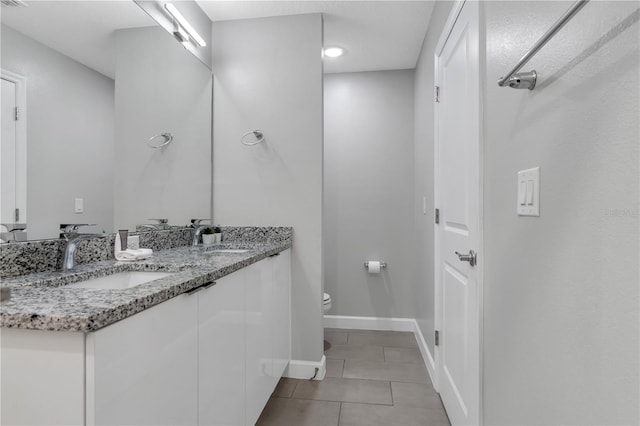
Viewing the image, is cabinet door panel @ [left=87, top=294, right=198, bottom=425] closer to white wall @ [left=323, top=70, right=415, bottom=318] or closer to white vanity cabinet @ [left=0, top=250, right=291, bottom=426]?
white vanity cabinet @ [left=0, top=250, right=291, bottom=426]

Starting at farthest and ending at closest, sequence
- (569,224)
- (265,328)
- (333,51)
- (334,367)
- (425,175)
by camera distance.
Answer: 1. (333,51)
2. (425,175)
3. (334,367)
4. (265,328)
5. (569,224)

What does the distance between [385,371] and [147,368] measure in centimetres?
194

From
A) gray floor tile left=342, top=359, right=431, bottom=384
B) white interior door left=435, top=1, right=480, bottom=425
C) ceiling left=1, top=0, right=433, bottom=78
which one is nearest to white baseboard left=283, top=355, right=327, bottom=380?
gray floor tile left=342, top=359, right=431, bottom=384

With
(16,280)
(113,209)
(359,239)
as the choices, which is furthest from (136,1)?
(359,239)

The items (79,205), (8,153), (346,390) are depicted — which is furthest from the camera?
(346,390)

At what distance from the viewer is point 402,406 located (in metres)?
2.00

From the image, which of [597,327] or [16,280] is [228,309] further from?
[597,327]

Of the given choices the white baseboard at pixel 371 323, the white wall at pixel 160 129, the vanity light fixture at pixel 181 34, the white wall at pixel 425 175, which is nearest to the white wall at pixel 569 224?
the white wall at pixel 425 175

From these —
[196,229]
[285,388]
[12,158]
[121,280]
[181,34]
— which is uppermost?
[181,34]

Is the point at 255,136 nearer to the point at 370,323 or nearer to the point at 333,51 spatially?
the point at 333,51

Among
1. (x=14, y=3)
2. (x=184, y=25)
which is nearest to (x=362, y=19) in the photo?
(x=184, y=25)

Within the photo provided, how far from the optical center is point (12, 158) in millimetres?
1113

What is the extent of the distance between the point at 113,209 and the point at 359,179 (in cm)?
223

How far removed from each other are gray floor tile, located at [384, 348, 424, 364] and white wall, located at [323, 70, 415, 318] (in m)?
0.52
